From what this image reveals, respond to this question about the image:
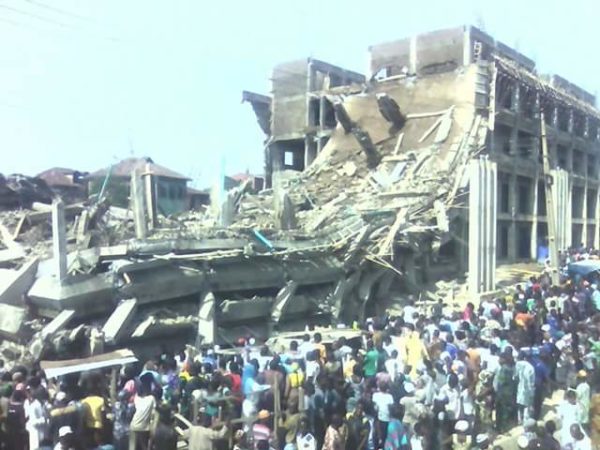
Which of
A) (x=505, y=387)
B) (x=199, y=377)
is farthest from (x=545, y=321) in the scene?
(x=199, y=377)

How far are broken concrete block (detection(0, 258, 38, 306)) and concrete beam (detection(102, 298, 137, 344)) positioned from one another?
69.7 inches

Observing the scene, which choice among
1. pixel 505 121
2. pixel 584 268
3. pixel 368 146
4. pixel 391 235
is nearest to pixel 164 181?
pixel 368 146

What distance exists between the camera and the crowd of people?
7406 mm

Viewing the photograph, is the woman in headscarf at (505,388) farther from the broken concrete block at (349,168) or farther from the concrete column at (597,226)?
the concrete column at (597,226)

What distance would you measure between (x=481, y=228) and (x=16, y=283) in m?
12.9

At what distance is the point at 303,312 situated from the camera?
17500 millimetres

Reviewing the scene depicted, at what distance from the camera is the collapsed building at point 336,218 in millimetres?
13148

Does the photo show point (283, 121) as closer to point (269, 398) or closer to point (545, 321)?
point (545, 321)

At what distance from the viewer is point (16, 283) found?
41.7ft

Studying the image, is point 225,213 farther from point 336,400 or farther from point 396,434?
point 396,434

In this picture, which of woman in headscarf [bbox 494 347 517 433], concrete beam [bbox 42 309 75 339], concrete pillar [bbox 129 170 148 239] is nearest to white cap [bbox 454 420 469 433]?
woman in headscarf [bbox 494 347 517 433]

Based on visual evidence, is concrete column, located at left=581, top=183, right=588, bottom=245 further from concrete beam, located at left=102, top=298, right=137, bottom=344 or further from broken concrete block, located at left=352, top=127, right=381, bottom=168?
concrete beam, located at left=102, top=298, right=137, bottom=344

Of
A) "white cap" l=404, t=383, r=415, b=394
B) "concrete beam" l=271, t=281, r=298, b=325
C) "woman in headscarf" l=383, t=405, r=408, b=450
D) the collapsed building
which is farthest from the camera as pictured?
"concrete beam" l=271, t=281, r=298, b=325

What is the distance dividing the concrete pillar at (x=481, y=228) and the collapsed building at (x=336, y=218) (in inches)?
2.3
